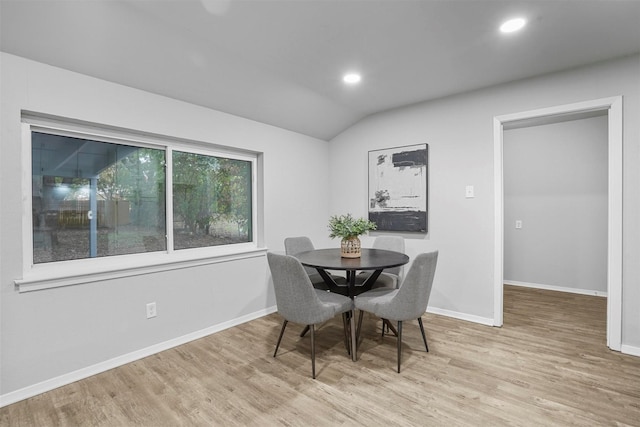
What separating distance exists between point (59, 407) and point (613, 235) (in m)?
4.15

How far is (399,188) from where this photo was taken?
12.0 ft

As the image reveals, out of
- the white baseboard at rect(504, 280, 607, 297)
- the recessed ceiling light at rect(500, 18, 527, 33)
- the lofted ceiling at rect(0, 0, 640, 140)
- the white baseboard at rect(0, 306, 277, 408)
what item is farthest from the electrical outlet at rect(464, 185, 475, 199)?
the white baseboard at rect(0, 306, 277, 408)

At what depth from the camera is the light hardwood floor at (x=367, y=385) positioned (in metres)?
1.75

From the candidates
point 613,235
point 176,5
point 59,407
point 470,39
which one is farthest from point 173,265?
point 613,235

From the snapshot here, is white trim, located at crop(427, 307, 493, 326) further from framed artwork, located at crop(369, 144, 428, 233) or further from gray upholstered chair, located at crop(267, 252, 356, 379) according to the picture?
gray upholstered chair, located at crop(267, 252, 356, 379)

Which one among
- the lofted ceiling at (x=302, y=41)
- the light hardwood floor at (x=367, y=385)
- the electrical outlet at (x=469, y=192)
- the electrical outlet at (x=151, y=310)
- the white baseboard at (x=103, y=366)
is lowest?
the light hardwood floor at (x=367, y=385)

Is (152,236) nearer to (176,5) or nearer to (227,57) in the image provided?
(227,57)

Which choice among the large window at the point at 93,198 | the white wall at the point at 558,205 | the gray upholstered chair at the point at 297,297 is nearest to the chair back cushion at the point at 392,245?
the gray upholstered chair at the point at 297,297

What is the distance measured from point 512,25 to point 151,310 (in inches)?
134

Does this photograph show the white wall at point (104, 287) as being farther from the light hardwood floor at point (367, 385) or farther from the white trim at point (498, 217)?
the white trim at point (498, 217)

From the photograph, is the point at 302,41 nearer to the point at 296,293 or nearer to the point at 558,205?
the point at 296,293

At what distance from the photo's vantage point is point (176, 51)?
2232mm

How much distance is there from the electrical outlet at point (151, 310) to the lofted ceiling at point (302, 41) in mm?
1766

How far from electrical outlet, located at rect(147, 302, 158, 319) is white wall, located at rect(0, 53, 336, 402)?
0.11 feet
